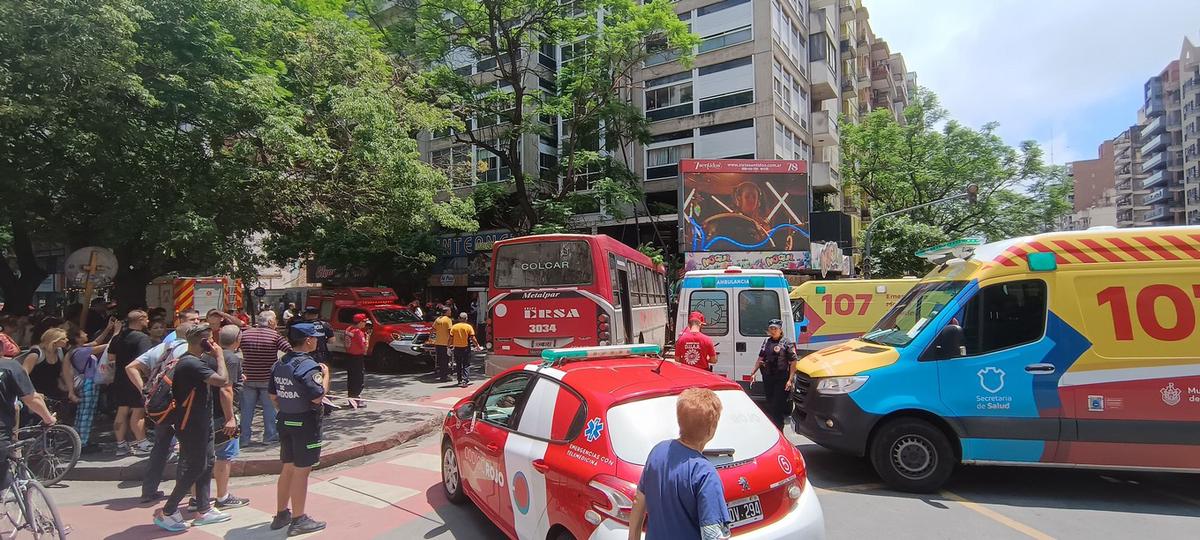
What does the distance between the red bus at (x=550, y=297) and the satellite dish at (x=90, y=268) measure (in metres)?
6.60

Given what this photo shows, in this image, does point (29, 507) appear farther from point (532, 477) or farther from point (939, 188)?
point (939, 188)

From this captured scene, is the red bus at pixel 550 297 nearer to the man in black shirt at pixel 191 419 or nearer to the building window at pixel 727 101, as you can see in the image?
the man in black shirt at pixel 191 419

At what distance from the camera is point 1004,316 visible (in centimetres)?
585

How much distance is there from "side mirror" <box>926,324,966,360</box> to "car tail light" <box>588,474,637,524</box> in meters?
3.99

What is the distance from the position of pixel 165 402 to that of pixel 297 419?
1.55m

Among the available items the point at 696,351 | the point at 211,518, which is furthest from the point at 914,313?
the point at 211,518

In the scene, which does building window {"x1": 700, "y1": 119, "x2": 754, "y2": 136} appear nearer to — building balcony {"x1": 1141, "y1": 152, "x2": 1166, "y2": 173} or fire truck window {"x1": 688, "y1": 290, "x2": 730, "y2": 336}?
fire truck window {"x1": 688, "y1": 290, "x2": 730, "y2": 336}

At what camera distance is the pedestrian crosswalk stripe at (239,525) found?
5.13 m

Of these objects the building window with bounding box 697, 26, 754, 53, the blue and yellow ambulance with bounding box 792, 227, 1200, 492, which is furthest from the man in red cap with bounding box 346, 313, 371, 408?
the building window with bounding box 697, 26, 754, 53

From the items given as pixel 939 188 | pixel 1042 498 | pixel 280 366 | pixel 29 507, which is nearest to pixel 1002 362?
pixel 1042 498

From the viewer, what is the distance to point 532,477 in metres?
3.88

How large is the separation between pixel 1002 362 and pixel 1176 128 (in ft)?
322

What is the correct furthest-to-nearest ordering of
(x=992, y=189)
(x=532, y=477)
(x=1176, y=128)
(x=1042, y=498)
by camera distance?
(x=1176, y=128), (x=992, y=189), (x=1042, y=498), (x=532, y=477)

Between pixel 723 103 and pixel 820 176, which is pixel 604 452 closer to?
pixel 723 103
